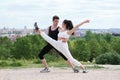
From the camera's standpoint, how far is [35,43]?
6581 cm

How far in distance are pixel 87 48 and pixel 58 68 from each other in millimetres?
54094

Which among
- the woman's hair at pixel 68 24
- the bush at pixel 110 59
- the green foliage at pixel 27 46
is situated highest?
the woman's hair at pixel 68 24

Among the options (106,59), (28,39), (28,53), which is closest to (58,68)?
(106,59)

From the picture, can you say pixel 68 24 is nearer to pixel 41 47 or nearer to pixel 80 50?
pixel 41 47

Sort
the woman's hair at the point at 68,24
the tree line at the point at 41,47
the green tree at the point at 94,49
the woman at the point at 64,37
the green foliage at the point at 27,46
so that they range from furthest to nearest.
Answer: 1. the green tree at the point at 94,49
2. the tree line at the point at 41,47
3. the green foliage at the point at 27,46
4. the woman's hair at the point at 68,24
5. the woman at the point at 64,37

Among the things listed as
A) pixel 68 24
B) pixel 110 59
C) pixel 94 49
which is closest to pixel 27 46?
pixel 94 49

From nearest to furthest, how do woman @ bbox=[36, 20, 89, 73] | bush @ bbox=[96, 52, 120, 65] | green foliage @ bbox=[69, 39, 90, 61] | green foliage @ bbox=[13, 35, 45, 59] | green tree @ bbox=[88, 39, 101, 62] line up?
woman @ bbox=[36, 20, 89, 73] < bush @ bbox=[96, 52, 120, 65] < green foliage @ bbox=[13, 35, 45, 59] < green foliage @ bbox=[69, 39, 90, 61] < green tree @ bbox=[88, 39, 101, 62]

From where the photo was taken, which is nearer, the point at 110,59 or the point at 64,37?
the point at 64,37

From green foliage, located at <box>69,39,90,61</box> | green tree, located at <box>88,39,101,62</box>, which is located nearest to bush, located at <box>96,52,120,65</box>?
green foliage, located at <box>69,39,90,61</box>

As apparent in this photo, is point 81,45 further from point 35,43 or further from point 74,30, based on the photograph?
point 74,30

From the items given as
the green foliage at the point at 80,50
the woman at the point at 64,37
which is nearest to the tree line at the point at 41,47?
the green foliage at the point at 80,50

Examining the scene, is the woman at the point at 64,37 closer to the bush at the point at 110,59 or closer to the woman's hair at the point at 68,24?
the woman's hair at the point at 68,24

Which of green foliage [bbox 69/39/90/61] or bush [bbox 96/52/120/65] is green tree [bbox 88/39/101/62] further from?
bush [bbox 96/52/120/65]

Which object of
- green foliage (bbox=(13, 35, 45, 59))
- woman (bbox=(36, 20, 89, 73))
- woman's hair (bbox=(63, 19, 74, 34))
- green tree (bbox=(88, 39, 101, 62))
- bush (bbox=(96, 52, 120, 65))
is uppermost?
woman's hair (bbox=(63, 19, 74, 34))
